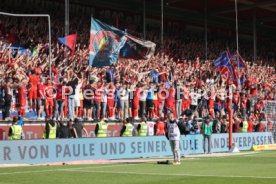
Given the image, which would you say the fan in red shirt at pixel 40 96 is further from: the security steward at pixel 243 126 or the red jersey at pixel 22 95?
the security steward at pixel 243 126

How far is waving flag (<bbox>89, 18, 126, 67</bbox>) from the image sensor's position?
25953 mm

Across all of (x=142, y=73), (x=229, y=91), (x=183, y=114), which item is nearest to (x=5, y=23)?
(x=142, y=73)

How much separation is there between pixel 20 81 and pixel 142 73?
7.92 metres

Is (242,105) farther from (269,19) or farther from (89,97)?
(269,19)

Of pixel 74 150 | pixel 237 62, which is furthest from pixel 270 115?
pixel 74 150

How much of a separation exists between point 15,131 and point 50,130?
68.2 inches

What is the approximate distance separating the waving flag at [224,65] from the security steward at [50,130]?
574 inches

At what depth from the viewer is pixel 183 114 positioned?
3192 centimetres

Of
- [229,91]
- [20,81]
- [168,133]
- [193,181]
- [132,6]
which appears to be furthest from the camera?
[132,6]

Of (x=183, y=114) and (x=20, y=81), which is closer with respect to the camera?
(x=20, y=81)

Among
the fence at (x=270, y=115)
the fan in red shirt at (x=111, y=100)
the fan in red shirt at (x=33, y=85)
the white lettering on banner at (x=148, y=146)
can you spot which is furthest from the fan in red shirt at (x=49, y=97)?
the fence at (x=270, y=115)

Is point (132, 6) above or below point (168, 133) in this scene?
above

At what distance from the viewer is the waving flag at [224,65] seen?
36.3 meters

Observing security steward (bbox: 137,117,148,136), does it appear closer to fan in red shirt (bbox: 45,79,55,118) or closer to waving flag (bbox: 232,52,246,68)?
fan in red shirt (bbox: 45,79,55,118)
